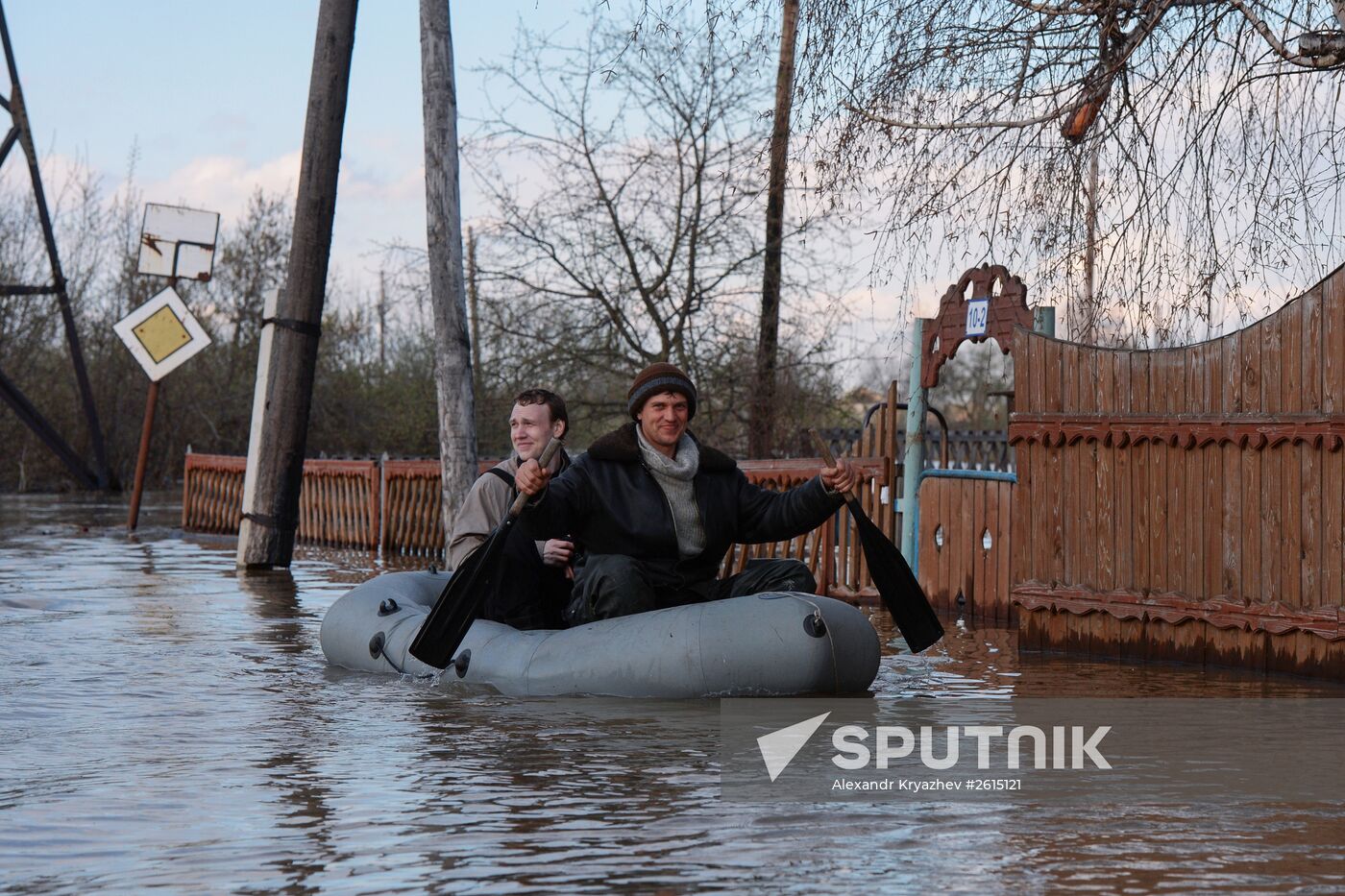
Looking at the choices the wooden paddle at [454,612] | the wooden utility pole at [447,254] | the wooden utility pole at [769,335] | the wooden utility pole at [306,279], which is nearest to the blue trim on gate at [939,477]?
the wooden utility pole at [447,254]

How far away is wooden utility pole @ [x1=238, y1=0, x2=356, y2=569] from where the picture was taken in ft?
50.2

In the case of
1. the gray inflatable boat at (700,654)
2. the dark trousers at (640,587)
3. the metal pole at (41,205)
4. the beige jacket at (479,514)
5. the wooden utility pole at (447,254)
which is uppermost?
the metal pole at (41,205)

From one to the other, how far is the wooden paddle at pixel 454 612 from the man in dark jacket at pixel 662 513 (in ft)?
0.87

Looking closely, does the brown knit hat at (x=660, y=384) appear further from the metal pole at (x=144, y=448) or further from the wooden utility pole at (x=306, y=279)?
the metal pole at (x=144, y=448)

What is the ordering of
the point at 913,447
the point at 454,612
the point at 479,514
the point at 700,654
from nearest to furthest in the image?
the point at 700,654
the point at 454,612
the point at 479,514
the point at 913,447

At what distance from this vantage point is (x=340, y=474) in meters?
20.9

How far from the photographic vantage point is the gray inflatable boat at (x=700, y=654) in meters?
7.63

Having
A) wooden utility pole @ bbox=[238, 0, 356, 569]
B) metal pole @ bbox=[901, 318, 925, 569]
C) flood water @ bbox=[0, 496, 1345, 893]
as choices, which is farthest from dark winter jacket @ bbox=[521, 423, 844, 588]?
wooden utility pole @ bbox=[238, 0, 356, 569]

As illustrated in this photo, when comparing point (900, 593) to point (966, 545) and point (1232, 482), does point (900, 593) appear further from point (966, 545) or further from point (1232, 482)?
point (966, 545)

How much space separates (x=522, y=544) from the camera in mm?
8836

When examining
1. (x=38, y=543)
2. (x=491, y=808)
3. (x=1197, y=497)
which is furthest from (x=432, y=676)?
(x=38, y=543)

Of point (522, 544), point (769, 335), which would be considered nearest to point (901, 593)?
point (522, 544)

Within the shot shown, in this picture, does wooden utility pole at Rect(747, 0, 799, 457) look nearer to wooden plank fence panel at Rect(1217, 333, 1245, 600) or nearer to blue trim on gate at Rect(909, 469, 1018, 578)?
blue trim on gate at Rect(909, 469, 1018, 578)

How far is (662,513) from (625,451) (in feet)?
1.10
